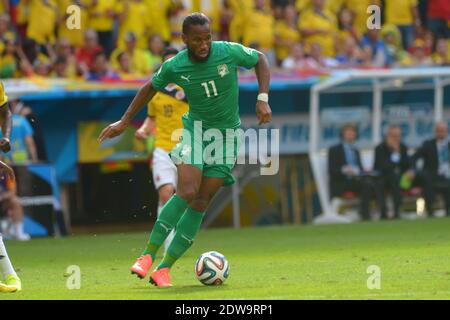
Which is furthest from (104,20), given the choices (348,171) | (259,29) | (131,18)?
(348,171)

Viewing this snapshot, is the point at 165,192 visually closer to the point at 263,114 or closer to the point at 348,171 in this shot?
the point at 263,114

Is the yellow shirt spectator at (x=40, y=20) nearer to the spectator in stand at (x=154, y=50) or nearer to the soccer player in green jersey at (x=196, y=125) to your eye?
the spectator in stand at (x=154, y=50)

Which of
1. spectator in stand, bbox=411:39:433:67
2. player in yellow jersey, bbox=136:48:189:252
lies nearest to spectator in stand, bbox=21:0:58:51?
spectator in stand, bbox=411:39:433:67

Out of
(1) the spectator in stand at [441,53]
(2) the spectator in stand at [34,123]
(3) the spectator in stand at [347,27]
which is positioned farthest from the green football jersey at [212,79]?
(3) the spectator in stand at [347,27]

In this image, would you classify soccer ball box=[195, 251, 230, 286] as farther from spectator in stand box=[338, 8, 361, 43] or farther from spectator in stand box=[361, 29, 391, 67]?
spectator in stand box=[338, 8, 361, 43]

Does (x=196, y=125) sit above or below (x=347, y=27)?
below

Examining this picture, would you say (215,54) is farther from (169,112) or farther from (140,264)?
(169,112)

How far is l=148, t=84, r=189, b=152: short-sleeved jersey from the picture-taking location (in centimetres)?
1461

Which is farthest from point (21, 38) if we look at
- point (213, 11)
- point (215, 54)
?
point (215, 54)

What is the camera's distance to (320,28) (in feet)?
77.6

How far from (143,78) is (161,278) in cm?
1015

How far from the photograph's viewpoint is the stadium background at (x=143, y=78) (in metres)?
20.8

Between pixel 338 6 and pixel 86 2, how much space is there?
5312 millimetres

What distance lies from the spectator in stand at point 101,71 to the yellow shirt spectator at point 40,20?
1.11 meters
